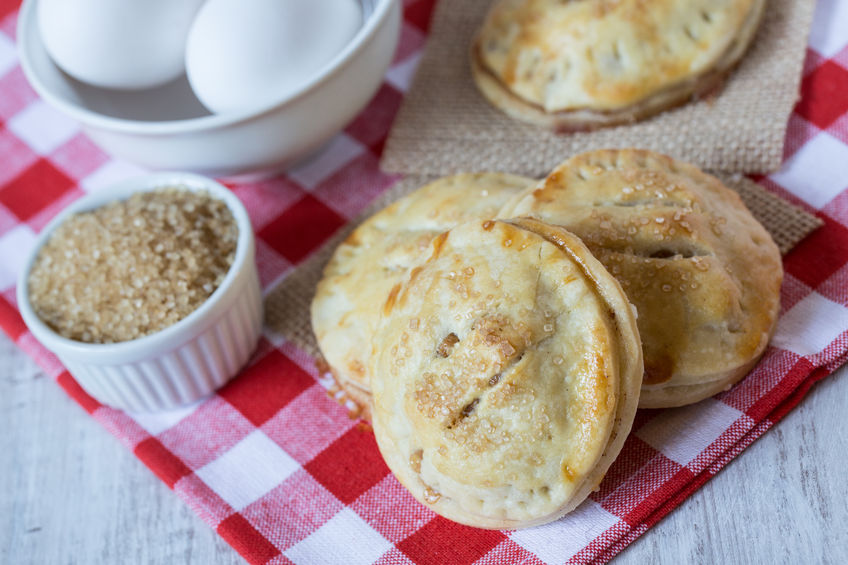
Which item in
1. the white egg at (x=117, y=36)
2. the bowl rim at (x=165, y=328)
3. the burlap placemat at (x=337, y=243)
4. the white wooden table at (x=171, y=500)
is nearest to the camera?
the white wooden table at (x=171, y=500)

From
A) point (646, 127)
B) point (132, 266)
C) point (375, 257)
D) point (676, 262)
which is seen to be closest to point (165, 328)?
point (132, 266)

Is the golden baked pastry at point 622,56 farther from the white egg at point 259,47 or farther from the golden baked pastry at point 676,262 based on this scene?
the white egg at point 259,47

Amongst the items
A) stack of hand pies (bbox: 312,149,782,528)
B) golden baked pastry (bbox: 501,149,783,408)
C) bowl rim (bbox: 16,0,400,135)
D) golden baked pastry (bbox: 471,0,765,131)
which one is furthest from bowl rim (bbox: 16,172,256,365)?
golden baked pastry (bbox: 471,0,765,131)

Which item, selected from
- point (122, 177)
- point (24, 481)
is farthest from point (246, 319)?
point (122, 177)

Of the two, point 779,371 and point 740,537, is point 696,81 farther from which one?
point 740,537

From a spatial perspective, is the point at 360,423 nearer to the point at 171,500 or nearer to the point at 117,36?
the point at 171,500

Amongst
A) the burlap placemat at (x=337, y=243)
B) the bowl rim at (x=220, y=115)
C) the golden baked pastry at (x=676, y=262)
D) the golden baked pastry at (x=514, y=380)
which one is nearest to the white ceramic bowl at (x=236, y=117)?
the bowl rim at (x=220, y=115)

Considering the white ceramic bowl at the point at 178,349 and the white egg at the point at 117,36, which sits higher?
the white egg at the point at 117,36
